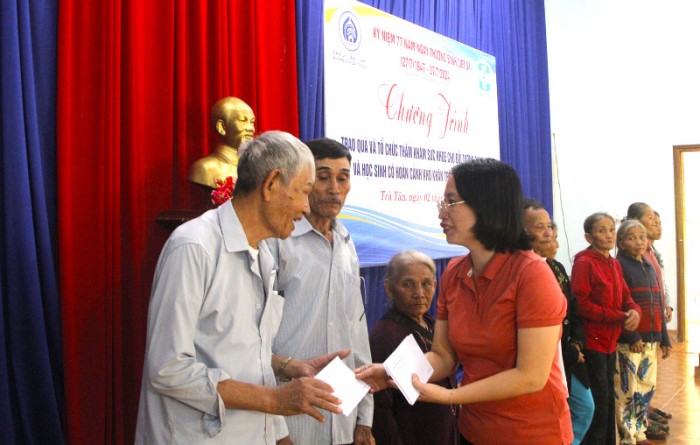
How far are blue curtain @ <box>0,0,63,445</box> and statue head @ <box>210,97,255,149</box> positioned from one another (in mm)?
696

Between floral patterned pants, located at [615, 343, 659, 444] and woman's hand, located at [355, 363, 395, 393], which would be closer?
woman's hand, located at [355, 363, 395, 393]

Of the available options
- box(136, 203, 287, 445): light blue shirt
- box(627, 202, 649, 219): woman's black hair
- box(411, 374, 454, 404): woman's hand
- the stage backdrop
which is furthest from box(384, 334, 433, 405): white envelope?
box(627, 202, 649, 219): woman's black hair

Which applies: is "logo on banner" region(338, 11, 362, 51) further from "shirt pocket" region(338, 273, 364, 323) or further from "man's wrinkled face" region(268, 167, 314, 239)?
"man's wrinkled face" region(268, 167, 314, 239)

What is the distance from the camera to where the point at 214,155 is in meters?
2.83

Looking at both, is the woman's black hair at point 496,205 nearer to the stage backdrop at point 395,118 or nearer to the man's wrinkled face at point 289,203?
the man's wrinkled face at point 289,203

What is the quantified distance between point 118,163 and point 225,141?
45 cm

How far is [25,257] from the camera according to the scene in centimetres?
234

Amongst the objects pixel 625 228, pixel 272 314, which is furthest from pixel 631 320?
pixel 272 314

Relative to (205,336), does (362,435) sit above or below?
below

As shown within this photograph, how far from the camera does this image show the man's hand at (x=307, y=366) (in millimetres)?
1844

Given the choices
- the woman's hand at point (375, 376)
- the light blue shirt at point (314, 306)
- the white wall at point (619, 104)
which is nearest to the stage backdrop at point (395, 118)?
the light blue shirt at point (314, 306)

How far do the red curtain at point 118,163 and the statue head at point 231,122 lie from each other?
0.24 m

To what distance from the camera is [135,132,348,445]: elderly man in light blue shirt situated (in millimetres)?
1446

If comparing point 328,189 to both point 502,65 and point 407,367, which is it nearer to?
point 407,367
